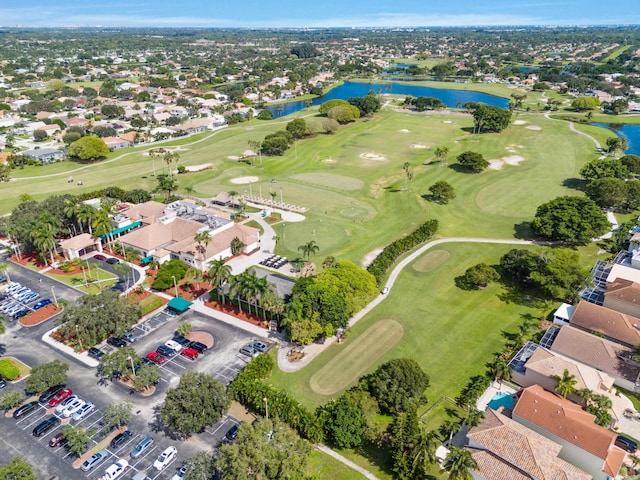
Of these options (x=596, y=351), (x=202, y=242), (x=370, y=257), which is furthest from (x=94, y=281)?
(x=596, y=351)

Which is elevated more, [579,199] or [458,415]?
[579,199]

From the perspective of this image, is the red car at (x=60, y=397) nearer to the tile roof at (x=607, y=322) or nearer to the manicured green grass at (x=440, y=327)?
the manicured green grass at (x=440, y=327)

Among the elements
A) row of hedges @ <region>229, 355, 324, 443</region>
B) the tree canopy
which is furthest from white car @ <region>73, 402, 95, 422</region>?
row of hedges @ <region>229, 355, 324, 443</region>

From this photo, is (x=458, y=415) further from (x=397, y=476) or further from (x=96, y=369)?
(x=96, y=369)

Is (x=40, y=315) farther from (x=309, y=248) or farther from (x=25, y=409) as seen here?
(x=309, y=248)

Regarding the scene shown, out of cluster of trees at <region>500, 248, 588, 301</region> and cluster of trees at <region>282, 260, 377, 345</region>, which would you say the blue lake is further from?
cluster of trees at <region>282, 260, 377, 345</region>

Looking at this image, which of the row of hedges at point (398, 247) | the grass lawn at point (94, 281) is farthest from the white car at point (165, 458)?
the row of hedges at point (398, 247)

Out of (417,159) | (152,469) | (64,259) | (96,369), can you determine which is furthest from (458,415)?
(417,159)
